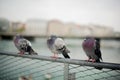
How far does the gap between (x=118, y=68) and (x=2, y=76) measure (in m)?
1.25

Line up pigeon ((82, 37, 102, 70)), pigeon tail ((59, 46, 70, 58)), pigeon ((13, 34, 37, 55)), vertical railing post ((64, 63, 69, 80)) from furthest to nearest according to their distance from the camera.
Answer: pigeon ((13, 34, 37, 55)) → pigeon tail ((59, 46, 70, 58)) → pigeon ((82, 37, 102, 70)) → vertical railing post ((64, 63, 69, 80))

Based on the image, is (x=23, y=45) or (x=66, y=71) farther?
(x=23, y=45)

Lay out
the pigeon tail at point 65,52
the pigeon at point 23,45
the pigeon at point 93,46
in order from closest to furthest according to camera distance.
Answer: the pigeon at point 93,46 → the pigeon tail at point 65,52 → the pigeon at point 23,45

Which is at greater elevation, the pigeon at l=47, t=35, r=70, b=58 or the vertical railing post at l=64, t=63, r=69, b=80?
the pigeon at l=47, t=35, r=70, b=58

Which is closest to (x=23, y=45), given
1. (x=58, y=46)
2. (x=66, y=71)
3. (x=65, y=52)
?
(x=58, y=46)

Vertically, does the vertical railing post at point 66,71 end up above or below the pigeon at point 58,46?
below

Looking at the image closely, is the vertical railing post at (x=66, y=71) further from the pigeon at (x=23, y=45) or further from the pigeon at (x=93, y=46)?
the pigeon at (x=23, y=45)

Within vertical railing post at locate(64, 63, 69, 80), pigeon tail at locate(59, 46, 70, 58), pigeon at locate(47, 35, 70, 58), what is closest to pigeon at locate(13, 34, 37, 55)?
pigeon at locate(47, 35, 70, 58)

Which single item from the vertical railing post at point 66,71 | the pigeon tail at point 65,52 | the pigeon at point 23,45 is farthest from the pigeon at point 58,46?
the vertical railing post at point 66,71

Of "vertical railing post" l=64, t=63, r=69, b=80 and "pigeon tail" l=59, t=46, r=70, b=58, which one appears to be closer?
"vertical railing post" l=64, t=63, r=69, b=80

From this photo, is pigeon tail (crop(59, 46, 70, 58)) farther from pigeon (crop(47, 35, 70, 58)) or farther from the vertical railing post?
→ the vertical railing post

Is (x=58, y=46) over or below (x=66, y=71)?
over

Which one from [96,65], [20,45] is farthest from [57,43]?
[96,65]

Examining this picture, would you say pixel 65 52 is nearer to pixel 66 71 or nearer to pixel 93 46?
pixel 93 46
